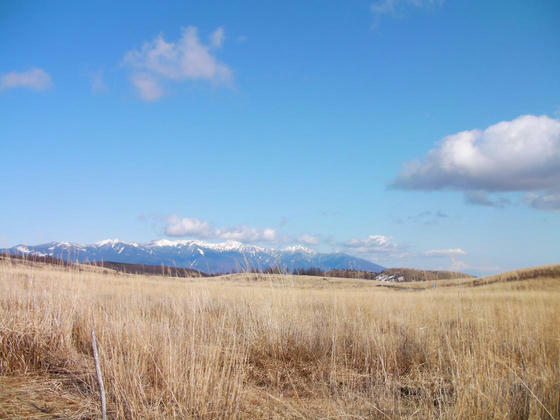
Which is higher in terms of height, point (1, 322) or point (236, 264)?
point (236, 264)

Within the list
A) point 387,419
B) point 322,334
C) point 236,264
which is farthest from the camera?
point 236,264

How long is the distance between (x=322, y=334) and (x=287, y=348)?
27.0 inches

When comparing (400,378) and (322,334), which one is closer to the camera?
(400,378)

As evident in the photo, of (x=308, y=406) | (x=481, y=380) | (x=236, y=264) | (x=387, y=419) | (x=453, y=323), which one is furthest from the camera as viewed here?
(x=453, y=323)

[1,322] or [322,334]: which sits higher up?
[1,322]

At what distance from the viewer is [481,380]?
3246mm

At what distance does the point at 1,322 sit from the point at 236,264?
12.8ft

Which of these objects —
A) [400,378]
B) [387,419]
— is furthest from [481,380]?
[400,378]

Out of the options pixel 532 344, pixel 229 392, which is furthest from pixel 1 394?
pixel 532 344

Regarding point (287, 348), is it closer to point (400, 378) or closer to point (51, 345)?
point (400, 378)

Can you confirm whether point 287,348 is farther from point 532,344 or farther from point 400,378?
point 532,344

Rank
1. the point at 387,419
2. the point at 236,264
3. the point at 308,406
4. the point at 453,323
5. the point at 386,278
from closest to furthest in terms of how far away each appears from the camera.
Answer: the point at 387,419
the point at 308,406
the point at 236,264
the point at 453,323
the point at 386,278

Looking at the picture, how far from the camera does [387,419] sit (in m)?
3.03

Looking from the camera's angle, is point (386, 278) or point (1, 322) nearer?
point (1, 322)
